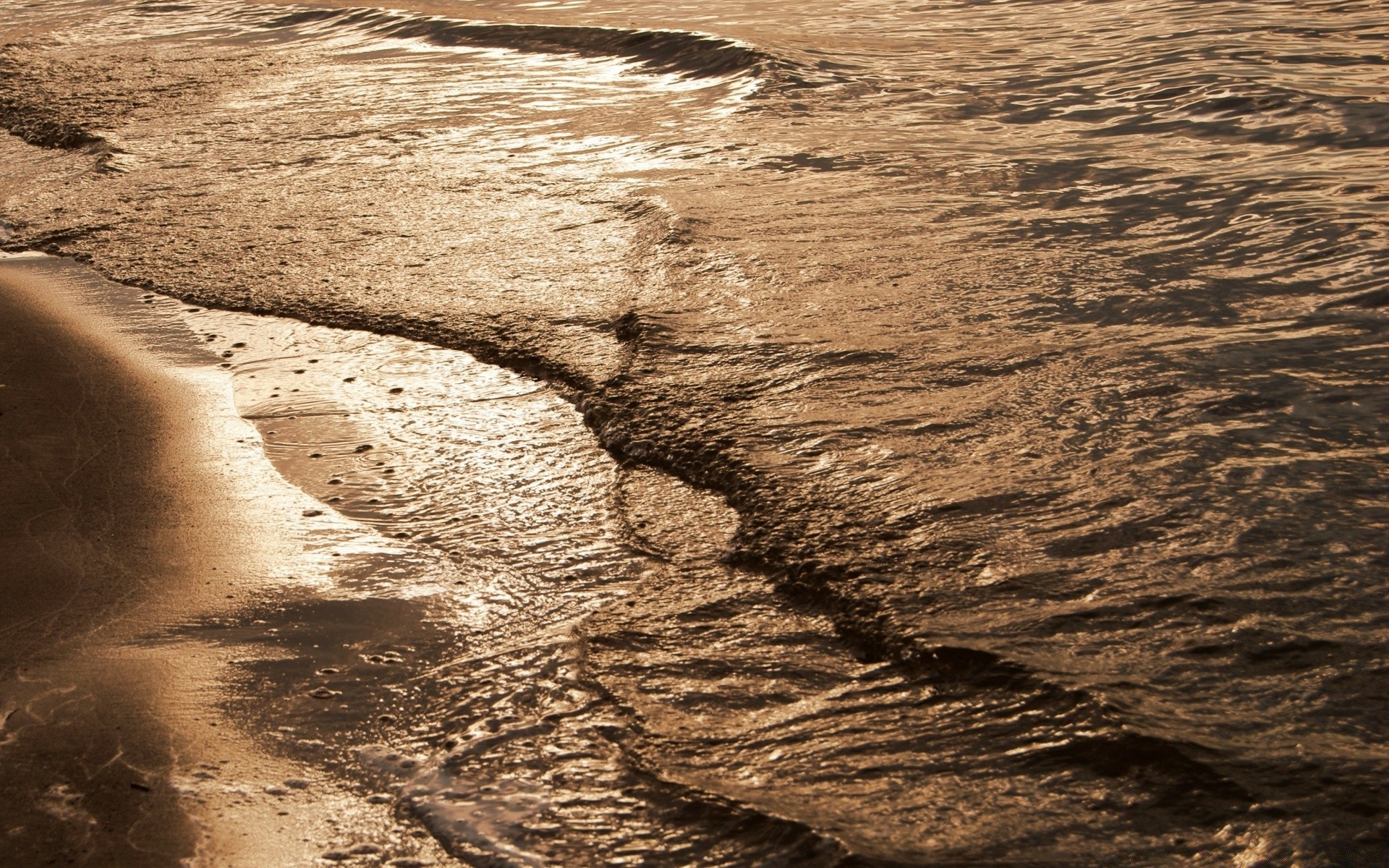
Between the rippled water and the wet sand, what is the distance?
206 millimetres

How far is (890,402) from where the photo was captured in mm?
3406

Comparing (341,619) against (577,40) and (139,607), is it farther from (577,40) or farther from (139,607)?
(577,40)

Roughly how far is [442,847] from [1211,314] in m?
2.79

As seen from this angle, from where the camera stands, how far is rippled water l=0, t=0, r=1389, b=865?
85.8 inches

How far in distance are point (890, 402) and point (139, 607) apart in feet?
6.21

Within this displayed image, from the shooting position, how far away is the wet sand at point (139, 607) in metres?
2.18

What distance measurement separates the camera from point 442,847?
2137 millimetres

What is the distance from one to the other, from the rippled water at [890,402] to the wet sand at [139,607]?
0.21 m

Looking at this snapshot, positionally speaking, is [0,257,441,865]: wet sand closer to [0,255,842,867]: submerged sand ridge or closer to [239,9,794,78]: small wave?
[0,255,842,867]: submerged sand ridge

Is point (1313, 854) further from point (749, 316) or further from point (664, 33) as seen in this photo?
point (664, 33)

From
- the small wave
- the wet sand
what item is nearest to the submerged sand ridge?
the wet sand

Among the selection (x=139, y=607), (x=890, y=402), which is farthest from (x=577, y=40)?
(x=139, y=607)

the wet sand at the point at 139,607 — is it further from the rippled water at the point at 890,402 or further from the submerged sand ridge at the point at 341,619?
the rippled water at the point at 890,402

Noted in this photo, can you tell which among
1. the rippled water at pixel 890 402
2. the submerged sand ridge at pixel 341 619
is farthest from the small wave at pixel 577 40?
the submerged sand ridge at pixel 341 619
